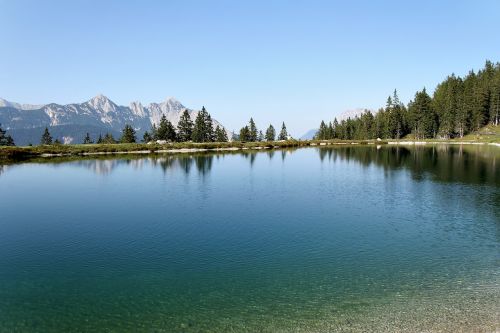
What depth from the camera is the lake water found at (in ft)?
55.9

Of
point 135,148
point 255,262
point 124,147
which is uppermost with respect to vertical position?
point 124,147

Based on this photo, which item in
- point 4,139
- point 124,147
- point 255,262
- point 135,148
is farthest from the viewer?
point 4,139

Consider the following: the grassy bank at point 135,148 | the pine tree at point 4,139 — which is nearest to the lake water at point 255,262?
the grassy bank at point 135,148

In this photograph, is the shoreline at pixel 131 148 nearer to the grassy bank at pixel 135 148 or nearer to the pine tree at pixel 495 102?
the grassy bank at pixel 135 148

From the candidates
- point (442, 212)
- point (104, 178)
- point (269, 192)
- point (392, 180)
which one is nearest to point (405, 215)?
point (442, 212)

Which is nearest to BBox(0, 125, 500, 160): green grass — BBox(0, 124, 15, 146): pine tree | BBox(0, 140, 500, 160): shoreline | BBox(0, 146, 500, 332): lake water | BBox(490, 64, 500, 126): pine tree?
BBox(0, 140, 500, 160): shoreline

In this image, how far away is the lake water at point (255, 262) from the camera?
1705 centimetres

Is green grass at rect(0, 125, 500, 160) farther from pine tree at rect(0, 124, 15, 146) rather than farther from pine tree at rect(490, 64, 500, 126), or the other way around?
pine tree at rect(0, 124, 15, 146)

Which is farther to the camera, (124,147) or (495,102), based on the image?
(495,102)

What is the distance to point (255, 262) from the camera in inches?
951

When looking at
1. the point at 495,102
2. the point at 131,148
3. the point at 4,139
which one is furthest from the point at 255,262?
the point at 4,139

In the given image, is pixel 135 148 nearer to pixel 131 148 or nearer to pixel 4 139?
pixel 131 148

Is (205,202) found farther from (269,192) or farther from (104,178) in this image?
(104,178)

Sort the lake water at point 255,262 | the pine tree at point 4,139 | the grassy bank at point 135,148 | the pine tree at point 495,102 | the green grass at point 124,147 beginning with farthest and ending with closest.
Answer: the pine tree at point 495,102 → the pine tree at point 4,139 → the grassy bank at point 135,148 → the green grass at point 124,147 → the lake water at point 255,262
